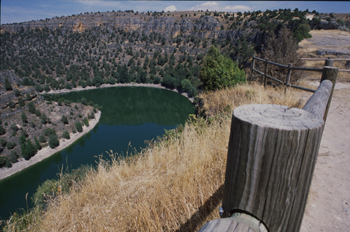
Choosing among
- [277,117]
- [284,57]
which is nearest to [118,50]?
[284,57]

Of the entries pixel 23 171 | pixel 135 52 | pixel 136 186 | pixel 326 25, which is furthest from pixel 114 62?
pixel 136 186

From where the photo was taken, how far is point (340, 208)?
213 centimetres

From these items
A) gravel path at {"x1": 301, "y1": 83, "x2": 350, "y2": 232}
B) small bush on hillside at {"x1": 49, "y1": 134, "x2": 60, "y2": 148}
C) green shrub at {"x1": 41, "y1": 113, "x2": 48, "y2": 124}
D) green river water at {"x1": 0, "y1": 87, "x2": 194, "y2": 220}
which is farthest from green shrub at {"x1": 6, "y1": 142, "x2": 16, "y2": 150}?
gravel path at {"x1": 301, "y1": 83, "x2": 350, "y2": 232}

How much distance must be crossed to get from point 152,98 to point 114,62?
27.8 metres

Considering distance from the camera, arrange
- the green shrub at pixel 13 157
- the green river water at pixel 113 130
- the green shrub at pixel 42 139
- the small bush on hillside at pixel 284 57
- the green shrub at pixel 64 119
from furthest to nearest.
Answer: the green shrub at pixel 64 119, the green shrub at pixel 42 139, the green shrub at pixel 13 157, the green river water at pixel 113 130, the small bush on hillside at pixel 284 57

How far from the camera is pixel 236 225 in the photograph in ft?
1.86

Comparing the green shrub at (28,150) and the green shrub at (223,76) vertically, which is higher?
the green shrub at (223,76)

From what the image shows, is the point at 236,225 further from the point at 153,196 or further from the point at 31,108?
the point at 31,108

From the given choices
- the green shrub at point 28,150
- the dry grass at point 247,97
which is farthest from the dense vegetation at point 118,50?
the dry grass at point 247,97

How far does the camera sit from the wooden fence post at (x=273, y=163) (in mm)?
546

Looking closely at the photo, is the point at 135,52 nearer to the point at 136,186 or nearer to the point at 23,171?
the point at 23,171

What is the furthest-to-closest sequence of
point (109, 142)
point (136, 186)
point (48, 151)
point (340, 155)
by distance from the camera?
point (109, 142) → point (48, 151) → point (340, 155) → point (136, 186)

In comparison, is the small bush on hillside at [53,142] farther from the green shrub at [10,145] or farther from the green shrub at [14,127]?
the green shrub at [14,127]

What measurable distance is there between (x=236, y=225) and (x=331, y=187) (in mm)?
2594
